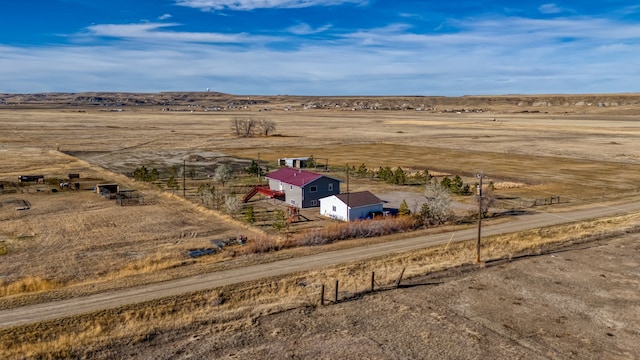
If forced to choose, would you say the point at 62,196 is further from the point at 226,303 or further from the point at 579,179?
the point at 579,179

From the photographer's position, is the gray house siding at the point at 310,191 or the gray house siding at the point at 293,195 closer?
the gray house siding at the point at 310,191

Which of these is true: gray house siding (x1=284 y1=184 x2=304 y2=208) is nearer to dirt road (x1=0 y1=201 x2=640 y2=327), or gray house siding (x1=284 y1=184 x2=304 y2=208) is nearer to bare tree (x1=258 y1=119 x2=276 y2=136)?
dirt road (x1=0 y1=201 x2=640 y2=327)

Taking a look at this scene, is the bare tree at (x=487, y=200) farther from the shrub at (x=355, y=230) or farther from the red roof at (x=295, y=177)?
the red roof at (x=295, y=177)

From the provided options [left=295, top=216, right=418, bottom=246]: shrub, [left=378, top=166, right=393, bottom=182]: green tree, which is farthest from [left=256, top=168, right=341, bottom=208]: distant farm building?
[left=378, top=166, right=393, bottom=182]: green tree

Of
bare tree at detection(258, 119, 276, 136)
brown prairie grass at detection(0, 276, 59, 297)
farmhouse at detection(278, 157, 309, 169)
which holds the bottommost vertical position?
brown prairie grass at detection(0, 276, 59, 297)

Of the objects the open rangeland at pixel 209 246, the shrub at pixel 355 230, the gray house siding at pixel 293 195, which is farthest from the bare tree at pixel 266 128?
the shrub at pixel 355 230

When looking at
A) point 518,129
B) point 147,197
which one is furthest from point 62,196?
point 518,129
